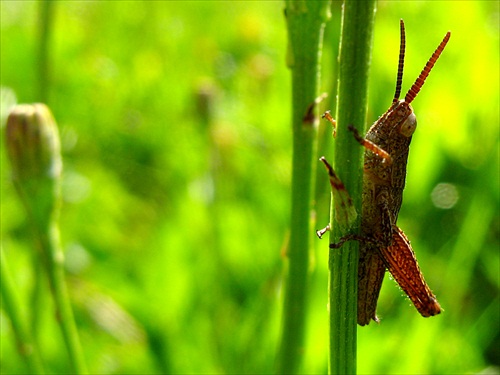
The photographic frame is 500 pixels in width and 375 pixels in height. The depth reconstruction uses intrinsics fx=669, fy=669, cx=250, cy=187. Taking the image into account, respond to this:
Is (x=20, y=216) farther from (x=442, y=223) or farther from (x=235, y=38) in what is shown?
(x=235, y=38)

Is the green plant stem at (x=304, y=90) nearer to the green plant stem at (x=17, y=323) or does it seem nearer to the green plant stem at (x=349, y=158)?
the green plant stem at (x=349, y=158)

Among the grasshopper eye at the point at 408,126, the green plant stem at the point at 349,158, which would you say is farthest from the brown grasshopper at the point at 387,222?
the green plant stem at the point at 349,158

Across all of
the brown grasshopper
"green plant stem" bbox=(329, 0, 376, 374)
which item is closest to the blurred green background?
the brown grasshopper

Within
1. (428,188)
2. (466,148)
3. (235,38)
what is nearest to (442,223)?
(428,188)

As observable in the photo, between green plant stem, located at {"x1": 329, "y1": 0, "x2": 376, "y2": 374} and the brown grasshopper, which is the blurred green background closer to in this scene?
the brown grasshopper

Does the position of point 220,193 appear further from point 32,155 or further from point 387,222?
point 387,222

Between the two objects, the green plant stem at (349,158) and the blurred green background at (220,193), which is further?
the blurred green background at (220,193)
